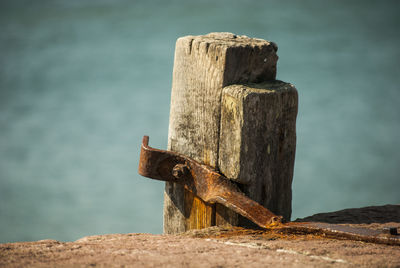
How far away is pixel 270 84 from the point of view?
2533 millimetres

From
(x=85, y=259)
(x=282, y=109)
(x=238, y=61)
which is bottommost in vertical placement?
(x=85, y=259)

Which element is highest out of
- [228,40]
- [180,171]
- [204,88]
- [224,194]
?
[228,40]

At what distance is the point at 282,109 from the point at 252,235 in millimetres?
675

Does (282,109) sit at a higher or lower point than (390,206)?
higher

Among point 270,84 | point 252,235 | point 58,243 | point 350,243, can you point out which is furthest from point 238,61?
point 58,243

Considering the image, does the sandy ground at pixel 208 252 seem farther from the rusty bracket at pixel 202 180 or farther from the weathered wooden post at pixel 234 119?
the weathered wooden post at pixel 234 119

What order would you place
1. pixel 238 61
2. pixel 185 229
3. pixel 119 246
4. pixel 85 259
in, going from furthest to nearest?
pixel 185 229 → pixel 238 61 → pixel 119 246 → pixel 85 259

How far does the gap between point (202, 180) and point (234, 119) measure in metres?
0.39

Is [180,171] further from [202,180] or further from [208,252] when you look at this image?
[208,252]

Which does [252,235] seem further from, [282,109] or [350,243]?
[282,109]

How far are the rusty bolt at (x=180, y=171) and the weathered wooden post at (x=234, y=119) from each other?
0.28 ft

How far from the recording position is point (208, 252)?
1.87 m

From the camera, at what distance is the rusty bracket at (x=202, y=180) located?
7.60 ft

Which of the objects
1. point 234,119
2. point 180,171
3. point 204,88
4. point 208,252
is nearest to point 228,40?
point 204,88
